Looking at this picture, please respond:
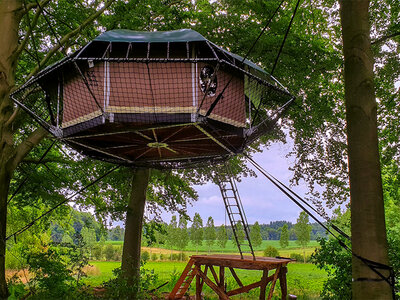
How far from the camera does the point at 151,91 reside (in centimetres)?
476

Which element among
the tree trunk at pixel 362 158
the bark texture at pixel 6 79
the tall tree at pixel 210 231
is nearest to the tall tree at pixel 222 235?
the tall tree at pixel 210 231

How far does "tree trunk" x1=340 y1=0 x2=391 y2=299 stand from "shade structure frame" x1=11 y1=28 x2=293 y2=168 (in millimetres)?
1476

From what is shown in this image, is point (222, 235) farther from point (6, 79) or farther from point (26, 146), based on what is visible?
point (6, 79)

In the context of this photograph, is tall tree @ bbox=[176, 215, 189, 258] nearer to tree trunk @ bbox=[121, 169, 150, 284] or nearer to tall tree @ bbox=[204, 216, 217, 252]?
tall tree @ bbox=[204, 216, 217, 252]

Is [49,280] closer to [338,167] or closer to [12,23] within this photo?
[12,23]

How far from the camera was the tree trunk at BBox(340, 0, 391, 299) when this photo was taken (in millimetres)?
3189

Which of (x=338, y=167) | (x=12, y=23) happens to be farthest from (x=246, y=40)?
(x=12, y=23)

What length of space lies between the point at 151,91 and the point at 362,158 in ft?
9.03

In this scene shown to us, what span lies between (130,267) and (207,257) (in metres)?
3.01

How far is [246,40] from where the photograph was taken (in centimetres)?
875

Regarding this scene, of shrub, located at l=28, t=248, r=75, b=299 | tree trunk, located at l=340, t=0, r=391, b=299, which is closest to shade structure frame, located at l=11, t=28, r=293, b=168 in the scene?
tree trunk, located at l=340, t=0, r=391, b=299

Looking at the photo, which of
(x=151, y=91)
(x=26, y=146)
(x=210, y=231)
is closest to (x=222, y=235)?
(x=210, y=231)

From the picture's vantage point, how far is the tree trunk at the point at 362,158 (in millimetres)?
3189

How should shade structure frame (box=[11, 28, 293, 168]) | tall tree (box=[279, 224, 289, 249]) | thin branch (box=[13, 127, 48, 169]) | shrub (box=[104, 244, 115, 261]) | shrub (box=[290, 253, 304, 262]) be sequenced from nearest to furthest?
shade structure frame (box=[11, 28, 293, 168]), thin branch (box=[13, 127, 48, 169]), shrub (box=[290, 253, 304, 262]), tall tree (box=[279, 224, 289, 249]), shrub (box=[104, 244, 115, 261])
